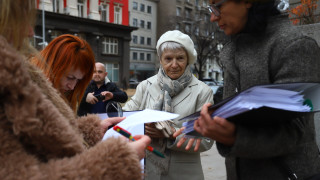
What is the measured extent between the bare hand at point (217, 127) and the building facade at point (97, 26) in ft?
78.4

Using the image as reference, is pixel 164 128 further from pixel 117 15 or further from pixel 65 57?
pixel 117 15

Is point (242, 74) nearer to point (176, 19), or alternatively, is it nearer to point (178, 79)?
point (178, 79)

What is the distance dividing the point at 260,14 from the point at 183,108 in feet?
4.25

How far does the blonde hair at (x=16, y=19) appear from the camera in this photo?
0.84 meters

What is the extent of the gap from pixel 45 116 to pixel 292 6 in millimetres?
5369

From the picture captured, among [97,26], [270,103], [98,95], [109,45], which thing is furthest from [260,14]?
[109,45]

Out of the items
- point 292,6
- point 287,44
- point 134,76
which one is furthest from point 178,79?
point 134,76

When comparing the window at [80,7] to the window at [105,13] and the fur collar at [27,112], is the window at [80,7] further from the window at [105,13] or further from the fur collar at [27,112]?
the fur collar at [27,112]

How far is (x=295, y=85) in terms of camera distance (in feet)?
3.15

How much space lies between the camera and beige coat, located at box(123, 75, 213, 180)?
2.22 meters

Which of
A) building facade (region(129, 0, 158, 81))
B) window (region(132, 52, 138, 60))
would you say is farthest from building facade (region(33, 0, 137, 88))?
window (region(132, 52, 138, 60))

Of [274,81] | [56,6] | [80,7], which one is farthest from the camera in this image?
[80,7]

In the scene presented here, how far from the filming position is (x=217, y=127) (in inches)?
40.8

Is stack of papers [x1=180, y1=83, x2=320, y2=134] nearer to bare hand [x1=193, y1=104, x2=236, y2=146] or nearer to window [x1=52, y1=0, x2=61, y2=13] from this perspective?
bare hand [x1=193, y1=104, x2=236, y2=146]
